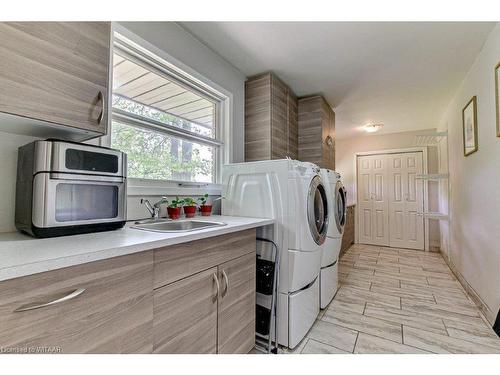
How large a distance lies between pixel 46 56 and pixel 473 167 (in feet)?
11.4

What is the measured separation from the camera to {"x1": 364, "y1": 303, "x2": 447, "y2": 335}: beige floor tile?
190cm

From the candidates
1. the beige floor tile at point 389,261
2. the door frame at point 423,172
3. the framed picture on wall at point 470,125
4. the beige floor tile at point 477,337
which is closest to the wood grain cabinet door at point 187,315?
the beige floor tile at point 477,337

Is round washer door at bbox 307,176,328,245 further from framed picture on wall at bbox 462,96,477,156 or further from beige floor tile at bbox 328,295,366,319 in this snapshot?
framed picture on wall at bbox 462,96,477,156

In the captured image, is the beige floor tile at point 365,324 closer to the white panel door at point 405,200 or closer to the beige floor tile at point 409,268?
the beige floor tile at point 409,268

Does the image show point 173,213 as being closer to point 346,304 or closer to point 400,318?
point 346,304

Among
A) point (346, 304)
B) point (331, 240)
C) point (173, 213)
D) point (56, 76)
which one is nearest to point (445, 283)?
point (346, 304)

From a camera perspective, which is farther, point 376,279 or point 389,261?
point 389,261

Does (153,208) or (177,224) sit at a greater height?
(153,208)

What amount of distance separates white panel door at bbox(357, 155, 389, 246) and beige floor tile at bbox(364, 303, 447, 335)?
318cm

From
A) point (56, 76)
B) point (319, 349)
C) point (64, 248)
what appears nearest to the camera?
point (64, 248)

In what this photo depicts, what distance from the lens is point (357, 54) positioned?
2.26m

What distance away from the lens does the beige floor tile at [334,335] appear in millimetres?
1694

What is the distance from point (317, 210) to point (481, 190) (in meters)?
1.65
